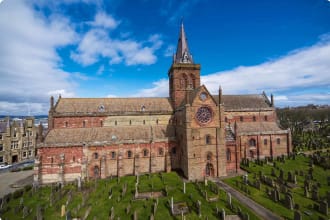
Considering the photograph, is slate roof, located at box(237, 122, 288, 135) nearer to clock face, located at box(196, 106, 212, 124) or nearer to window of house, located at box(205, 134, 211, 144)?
window of house, located at box(205, 134, 211, 144)

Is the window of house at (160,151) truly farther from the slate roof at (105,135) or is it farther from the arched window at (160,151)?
the slate roof at (105,135)

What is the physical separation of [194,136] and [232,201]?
32.1 ft

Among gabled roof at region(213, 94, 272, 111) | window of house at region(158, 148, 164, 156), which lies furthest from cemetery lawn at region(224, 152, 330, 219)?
gabled roof at region(213, 94, 272, 111)

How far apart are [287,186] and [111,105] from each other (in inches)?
1193

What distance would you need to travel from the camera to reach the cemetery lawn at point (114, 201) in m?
17.1

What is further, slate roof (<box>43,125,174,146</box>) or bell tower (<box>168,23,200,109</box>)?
bell tower (<box>168,23,200,109</box>)

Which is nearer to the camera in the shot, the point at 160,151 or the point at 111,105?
the point at 160,151

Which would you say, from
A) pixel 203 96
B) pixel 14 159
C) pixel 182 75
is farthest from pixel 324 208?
pixel 14 159

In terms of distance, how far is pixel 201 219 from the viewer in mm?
16172

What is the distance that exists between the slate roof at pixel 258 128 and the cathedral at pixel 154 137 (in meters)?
0.21

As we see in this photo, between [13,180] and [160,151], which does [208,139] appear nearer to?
[160,151]

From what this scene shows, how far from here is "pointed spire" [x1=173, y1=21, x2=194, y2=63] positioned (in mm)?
34031

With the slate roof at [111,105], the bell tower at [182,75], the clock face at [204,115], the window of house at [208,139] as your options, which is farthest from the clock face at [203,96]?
the slate roof at [111,105]

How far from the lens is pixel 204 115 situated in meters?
27.0
